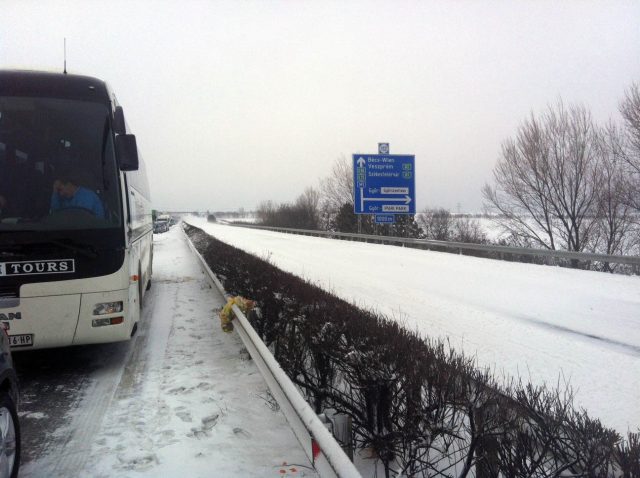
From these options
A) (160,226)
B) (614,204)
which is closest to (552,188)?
(614,204)

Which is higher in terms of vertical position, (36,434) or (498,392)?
(498,392)

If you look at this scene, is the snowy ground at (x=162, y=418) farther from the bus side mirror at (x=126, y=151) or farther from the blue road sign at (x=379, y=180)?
the blue road sign at (x=379, y=180)

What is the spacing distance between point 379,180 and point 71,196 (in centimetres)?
2054

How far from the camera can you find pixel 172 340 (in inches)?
267

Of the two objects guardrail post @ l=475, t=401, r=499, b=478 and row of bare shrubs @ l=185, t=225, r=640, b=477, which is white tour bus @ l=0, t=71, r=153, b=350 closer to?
row of bare shrubs @ l=185, t=225, r=640, b=477

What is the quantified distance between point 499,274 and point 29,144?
1228 centimetres

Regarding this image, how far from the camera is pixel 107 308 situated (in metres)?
5.16

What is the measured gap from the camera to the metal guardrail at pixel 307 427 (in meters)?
2.23

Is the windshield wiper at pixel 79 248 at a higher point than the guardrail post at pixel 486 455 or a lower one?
higher

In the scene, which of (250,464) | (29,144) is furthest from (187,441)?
(29,144)

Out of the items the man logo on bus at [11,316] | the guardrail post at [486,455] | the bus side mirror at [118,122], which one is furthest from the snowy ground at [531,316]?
the man logo on bus at [11,316]

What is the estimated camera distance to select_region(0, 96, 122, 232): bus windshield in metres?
4.97

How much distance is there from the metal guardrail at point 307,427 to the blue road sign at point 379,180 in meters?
20.3

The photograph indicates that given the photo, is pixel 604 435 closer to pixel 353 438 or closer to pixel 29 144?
pixel 353 438
